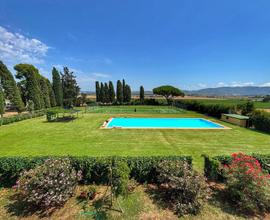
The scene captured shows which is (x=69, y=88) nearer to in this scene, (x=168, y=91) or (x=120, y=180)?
(x=168, y=91)

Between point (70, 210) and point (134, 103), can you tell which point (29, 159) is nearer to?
point (70, 210)

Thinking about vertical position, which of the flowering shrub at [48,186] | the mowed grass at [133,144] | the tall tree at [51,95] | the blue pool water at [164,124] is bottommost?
the blue pool water at [164,124]

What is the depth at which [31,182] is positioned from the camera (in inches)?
132

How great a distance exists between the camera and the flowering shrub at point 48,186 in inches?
126

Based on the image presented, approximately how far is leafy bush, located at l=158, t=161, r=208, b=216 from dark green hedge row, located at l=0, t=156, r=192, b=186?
59 cm

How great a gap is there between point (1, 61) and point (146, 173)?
90.6ft

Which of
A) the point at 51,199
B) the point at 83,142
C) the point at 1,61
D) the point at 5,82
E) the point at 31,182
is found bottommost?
the point at 83,142

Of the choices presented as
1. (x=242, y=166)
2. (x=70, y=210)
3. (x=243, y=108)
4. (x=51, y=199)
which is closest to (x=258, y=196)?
(x=242, y=166)

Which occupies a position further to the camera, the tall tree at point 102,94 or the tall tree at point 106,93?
the tall tree at point 106,93

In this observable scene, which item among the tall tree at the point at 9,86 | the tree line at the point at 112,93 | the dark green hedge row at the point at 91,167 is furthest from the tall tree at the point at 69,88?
the dark green hedge row at the point at 91,167

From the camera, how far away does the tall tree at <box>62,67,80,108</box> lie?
3560 centimetres

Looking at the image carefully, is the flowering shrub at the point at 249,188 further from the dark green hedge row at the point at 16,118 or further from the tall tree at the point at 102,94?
the tall tree at the point at 102,94

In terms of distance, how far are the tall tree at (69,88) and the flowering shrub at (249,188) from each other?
36.5 metres

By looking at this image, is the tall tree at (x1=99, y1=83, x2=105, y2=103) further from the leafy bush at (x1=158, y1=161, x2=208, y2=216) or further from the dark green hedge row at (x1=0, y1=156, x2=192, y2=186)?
the leafy bush at (x1=158, y1=161, x2=208, y2=216)
